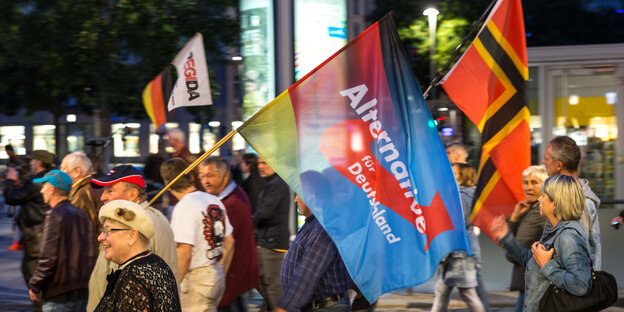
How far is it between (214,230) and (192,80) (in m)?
3.41

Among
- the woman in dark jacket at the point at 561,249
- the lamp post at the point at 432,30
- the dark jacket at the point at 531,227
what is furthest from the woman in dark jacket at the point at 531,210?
the lamp post at the point at 432,30

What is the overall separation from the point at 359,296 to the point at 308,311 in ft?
2.94

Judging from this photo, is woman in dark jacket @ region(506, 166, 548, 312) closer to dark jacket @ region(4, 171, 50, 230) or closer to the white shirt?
the white shirt

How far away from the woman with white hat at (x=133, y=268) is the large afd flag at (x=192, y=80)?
493 cm

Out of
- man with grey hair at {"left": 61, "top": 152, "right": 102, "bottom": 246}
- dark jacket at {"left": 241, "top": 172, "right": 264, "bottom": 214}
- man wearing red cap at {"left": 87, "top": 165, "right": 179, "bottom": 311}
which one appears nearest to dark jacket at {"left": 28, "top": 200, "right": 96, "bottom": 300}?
man with grey hair at {"left": 61, "top": 152, "right": 102, "bottom": 246}

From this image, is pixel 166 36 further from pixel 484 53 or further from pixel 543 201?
pixel 543 201

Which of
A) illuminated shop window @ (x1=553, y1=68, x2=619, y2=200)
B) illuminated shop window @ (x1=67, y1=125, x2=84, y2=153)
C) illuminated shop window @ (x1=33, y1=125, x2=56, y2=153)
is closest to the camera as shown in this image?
illuminated shop window @ (x1=553, y1=68, x2=619, y2=200)

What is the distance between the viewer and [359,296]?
5.04 m

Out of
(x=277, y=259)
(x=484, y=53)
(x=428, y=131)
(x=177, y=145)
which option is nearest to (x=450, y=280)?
(x=277, y=259)

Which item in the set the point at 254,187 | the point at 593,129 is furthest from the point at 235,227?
the point at 593,129

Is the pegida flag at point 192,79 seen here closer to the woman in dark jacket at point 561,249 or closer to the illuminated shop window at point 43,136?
the woman in dark jacket at point 561,249

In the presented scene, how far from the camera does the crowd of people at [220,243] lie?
3.40 metres

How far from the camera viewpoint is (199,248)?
538cm

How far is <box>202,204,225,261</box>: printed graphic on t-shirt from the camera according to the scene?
17.7 ft
